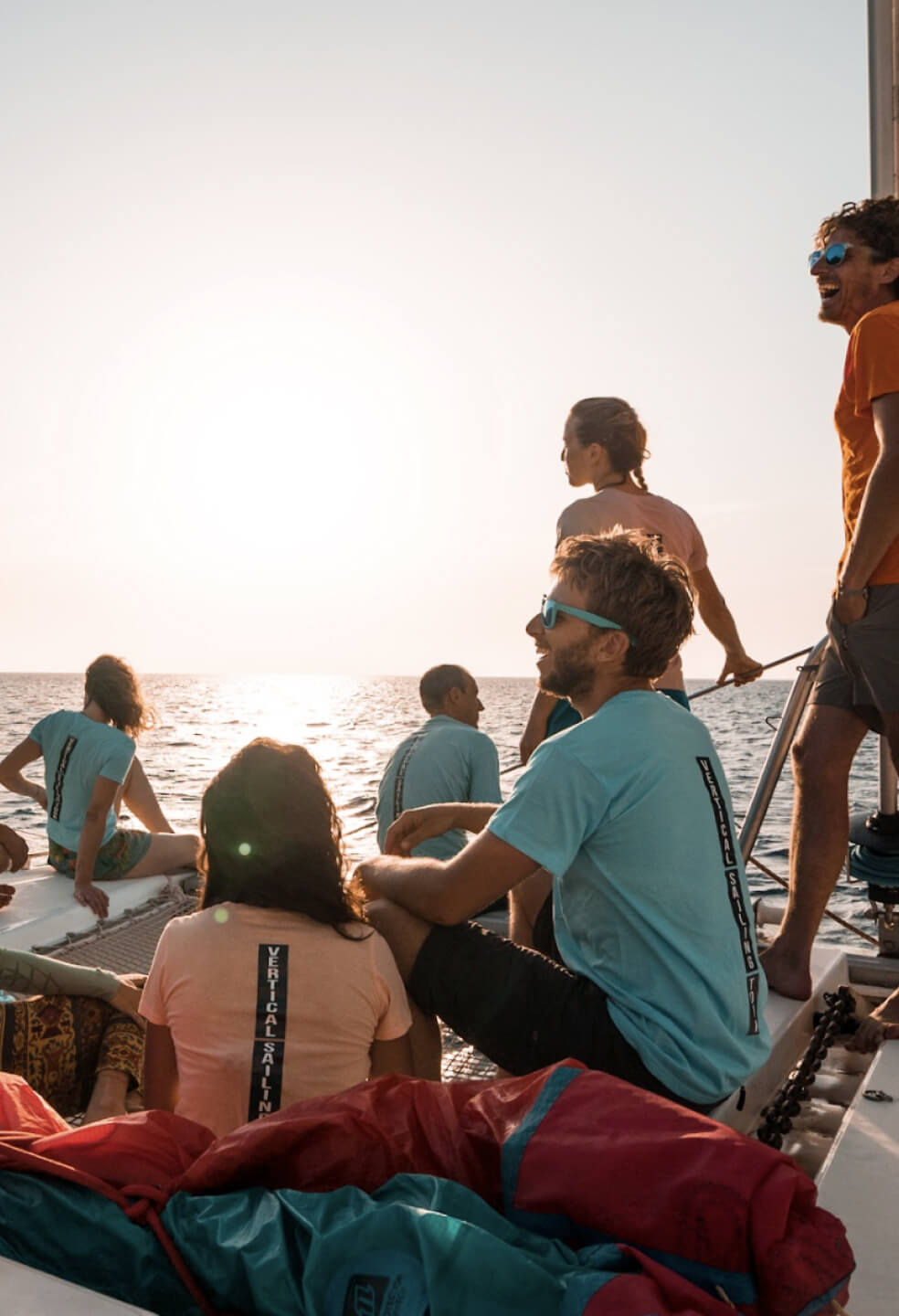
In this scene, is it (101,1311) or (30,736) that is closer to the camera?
(101,1311)

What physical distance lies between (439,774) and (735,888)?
2.37 m

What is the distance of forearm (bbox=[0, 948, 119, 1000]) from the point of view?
2.65 metres

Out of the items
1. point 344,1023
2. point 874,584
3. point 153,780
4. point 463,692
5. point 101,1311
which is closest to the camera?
point 101,1311

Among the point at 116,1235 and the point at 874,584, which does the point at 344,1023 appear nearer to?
the point at 116,1235

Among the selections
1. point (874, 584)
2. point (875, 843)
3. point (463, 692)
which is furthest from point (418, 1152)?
point (463, 692)

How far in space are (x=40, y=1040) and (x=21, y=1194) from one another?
51.0 inches

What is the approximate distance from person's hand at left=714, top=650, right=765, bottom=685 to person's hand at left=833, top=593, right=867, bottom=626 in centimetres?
106

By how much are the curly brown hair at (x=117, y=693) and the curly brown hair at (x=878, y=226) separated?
12.8 feet

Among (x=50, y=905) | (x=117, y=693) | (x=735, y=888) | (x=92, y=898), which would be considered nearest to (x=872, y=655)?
(x=735, y=888)

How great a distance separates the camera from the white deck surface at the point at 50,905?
452cm

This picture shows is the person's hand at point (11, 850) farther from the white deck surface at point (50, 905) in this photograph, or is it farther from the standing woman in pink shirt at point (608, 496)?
the standing woman in pink shirt at point (608, 496)

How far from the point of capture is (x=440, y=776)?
14.5 feet

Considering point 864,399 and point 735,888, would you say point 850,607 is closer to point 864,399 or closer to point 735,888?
point 864,399

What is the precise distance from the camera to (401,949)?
2.37m
